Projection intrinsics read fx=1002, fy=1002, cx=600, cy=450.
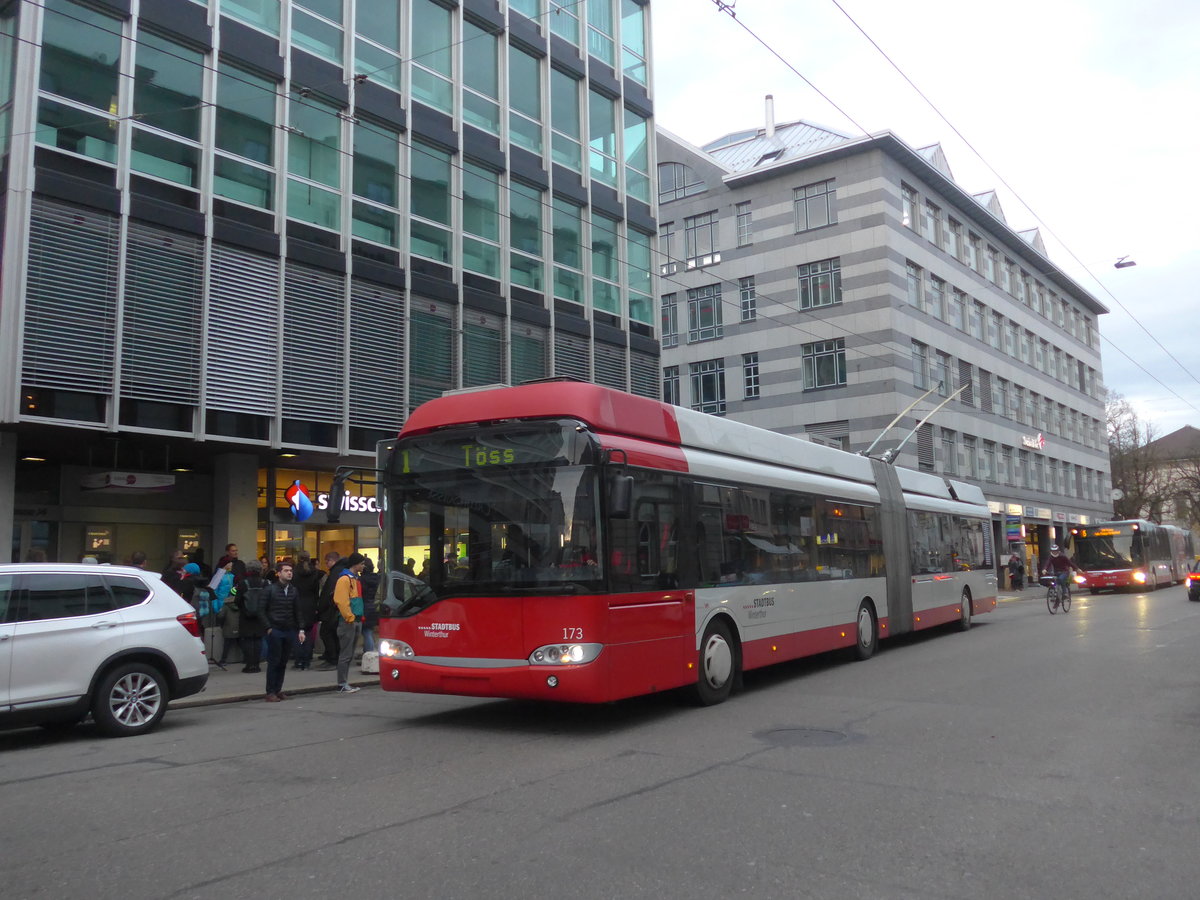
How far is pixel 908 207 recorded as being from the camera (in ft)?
137

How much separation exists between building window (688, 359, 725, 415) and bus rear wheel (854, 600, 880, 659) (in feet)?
92.6

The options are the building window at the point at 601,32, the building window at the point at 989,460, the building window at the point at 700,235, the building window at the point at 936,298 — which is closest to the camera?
the building window at the point at 601,32

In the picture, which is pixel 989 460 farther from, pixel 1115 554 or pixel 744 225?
pixel 744 225

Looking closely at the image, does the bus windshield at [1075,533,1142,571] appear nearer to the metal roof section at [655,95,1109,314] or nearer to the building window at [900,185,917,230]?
the building window at [900,185,917,230]

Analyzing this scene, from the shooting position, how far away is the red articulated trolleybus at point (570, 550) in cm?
891

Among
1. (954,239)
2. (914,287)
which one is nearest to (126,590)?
(914,287)

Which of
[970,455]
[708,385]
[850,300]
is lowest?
[970,455]

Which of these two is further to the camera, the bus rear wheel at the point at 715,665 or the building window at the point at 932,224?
the building window at the point at 932,224

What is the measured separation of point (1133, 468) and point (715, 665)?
69205 mm

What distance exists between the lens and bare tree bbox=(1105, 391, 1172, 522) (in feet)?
226

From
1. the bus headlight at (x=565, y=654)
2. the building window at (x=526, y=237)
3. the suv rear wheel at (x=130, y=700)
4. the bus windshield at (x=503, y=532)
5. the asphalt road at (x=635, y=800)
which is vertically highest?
the building window at (x=526, y=237)

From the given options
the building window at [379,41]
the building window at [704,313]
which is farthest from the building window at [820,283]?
the building window at [379,41]

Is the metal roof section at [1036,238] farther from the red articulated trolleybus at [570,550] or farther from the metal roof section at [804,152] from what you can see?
the red articulated trolleybus at [570,550]

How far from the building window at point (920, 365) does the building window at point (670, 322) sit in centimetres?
1077
